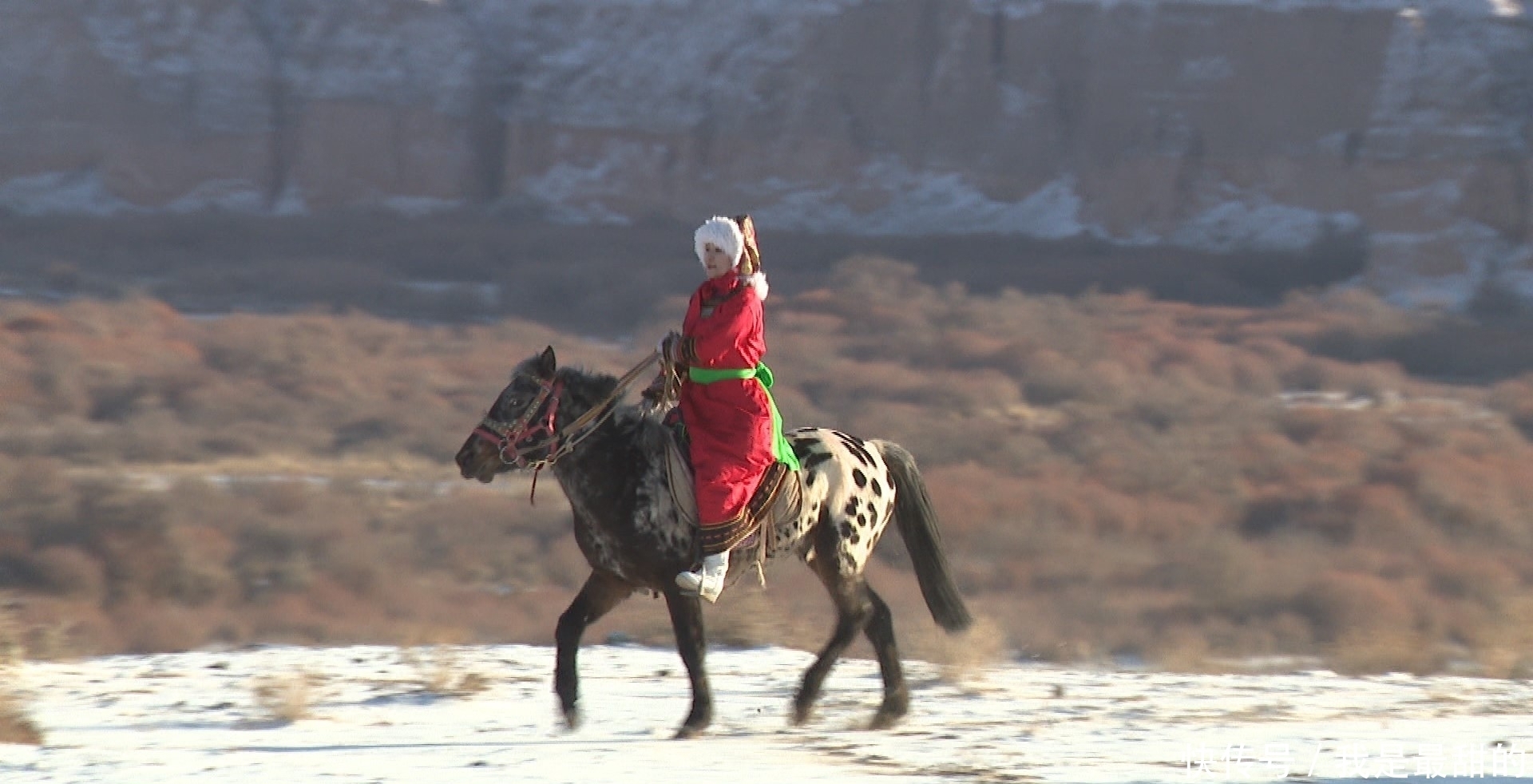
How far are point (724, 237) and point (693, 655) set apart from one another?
4.87ft

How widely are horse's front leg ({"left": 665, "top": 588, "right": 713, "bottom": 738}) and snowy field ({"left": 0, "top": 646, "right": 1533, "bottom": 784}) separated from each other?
94 mm

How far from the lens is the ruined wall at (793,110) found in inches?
1734

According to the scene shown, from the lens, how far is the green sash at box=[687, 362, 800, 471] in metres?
6.94

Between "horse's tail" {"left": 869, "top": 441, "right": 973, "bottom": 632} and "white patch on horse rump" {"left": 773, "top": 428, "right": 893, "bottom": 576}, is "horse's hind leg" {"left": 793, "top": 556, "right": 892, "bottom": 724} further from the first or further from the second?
"horse's tail" {"left": 869, "top": 441, "right": 973, "bottom": 632}

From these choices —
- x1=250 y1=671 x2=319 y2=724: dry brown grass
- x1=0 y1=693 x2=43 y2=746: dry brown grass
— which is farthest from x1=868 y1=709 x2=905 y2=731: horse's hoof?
x1=0 y1=693 x2=43 y2=746: dry brown grass

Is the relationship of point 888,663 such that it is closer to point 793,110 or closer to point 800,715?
point 800,715

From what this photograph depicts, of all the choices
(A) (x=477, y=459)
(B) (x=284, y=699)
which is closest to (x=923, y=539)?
(A) (x=477, y=459)

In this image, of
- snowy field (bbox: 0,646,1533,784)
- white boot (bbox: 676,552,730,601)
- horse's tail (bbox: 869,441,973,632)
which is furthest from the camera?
horse's tail (bbox: 869,441,973,632)

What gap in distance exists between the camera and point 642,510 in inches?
268

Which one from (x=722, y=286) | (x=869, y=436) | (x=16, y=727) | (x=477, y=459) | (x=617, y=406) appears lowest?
(x=869, y=436)

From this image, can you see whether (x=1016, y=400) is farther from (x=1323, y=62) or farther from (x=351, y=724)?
(x=1323, y=62)

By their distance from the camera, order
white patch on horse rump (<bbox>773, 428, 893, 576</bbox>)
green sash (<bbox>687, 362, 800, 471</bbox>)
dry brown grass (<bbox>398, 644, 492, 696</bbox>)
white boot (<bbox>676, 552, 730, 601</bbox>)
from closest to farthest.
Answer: white boot (<bbox>676, 552, 730, 601</bbox>)
green sash (<bbox>687, 362, 800, 471</bbox>)
white patch on horse rump (<bbox>773, 428, 893, 576</bbox>)
dry brown grass (<bbox>398, 644, 492, 696</bbox>)

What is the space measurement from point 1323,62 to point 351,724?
41452mm

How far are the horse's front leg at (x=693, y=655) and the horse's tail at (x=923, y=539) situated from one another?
1.15 metres
